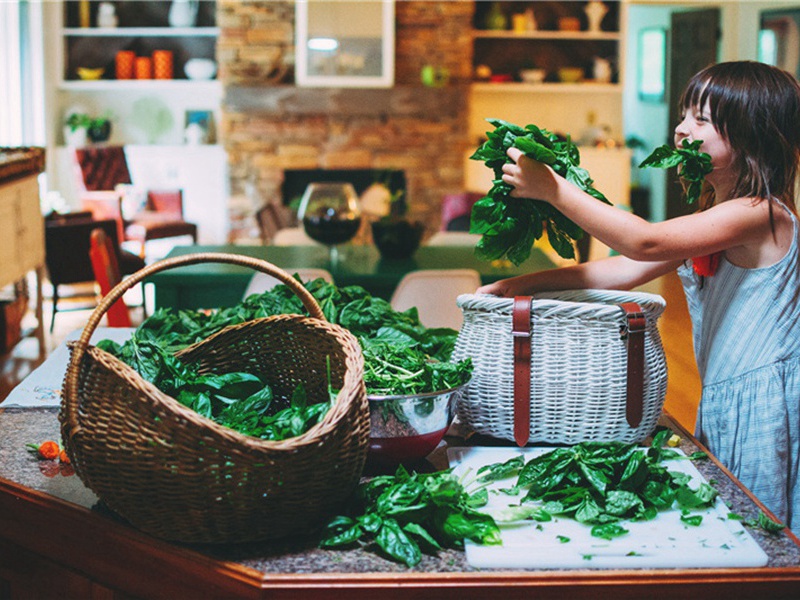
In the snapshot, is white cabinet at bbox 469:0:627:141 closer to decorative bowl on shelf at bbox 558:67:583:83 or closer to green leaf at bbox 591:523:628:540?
decorative bowl on shelf at bbox 558:67:583:83

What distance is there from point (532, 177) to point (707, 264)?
44 cm

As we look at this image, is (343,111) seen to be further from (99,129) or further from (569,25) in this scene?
(99,129)

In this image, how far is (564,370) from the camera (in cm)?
165

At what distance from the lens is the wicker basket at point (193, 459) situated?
1.27 metres

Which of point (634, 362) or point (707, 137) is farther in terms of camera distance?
point (707, 137)

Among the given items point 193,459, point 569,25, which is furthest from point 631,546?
point 569,25

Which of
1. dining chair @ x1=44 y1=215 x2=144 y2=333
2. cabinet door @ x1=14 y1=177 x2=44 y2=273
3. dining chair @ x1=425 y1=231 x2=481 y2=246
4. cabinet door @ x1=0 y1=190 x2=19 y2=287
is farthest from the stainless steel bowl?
dining chair @ x1=44 y1=215 x2=144 y2=333

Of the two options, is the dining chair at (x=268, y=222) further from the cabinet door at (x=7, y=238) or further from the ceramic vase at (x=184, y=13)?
the ceramic vase at (x=184, y=13)

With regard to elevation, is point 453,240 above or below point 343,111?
below

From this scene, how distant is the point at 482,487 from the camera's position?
1.48m

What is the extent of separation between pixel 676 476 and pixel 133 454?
80 centimetres

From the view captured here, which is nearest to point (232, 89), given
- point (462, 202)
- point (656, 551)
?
point (462, 202)

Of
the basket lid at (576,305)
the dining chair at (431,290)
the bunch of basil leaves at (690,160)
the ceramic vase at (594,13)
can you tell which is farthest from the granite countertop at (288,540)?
the ceramic vase at (594,13)

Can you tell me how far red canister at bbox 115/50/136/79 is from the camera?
30.0ft
